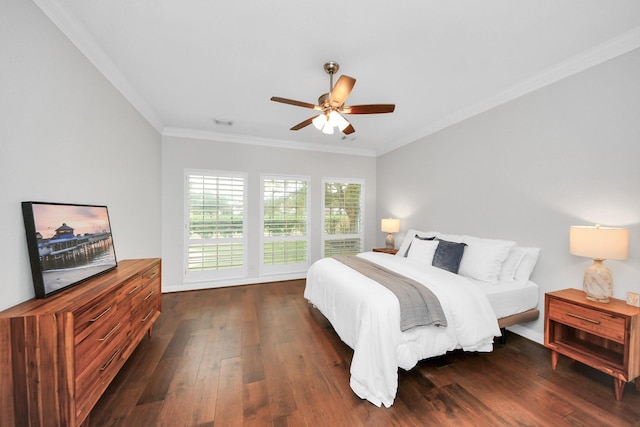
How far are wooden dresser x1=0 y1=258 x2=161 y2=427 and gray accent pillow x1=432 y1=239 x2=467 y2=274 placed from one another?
3.19 m

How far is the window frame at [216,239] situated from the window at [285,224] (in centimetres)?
33

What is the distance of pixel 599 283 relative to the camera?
190 centimetres

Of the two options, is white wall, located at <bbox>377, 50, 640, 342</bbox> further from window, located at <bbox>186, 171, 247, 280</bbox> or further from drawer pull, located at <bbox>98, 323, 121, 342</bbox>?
drawer pull, located at <bbox>98, 323, 121, 342</bbox>

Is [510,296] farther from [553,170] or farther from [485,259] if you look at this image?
[553,170]

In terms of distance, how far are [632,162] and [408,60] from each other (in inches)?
80.4

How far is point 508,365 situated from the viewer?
2.15 meters

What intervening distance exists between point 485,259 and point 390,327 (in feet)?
5.14

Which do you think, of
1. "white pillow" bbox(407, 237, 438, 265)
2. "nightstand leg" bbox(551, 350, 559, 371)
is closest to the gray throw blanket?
"white pillow" bbox(407, 237, 438, 265)

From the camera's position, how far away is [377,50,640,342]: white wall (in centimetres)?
199

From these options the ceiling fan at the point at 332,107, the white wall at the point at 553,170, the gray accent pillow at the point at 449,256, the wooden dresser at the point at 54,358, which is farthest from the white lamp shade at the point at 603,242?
the wooden dresser at the point at 54,358

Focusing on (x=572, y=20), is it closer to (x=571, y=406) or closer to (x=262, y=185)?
(x=571, y=406)

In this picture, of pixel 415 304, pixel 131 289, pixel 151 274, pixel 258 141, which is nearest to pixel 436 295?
pixel 415 304

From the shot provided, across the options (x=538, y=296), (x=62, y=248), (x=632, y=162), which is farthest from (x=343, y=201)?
(x=62, y=248)

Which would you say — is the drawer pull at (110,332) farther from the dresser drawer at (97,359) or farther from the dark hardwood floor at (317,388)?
the dark hardwood floor at (317,388)
